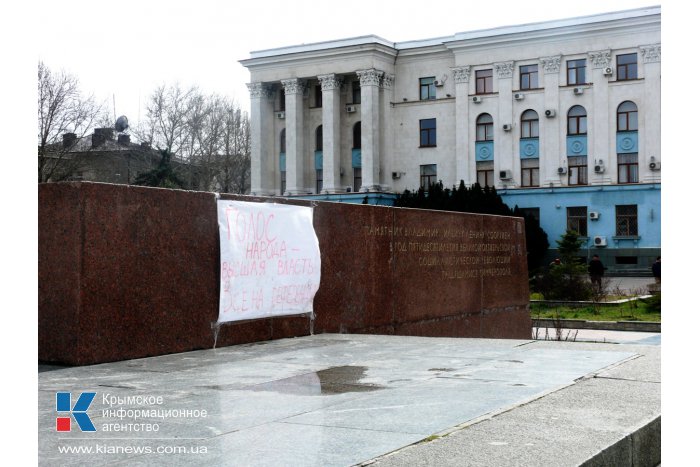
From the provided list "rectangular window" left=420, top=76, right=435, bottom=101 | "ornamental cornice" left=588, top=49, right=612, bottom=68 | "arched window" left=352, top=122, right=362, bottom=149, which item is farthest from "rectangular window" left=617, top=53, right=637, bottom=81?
"arched window" left=352, top=122, right=362, bottom=149

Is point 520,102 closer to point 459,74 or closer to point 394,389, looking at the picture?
point 459,74

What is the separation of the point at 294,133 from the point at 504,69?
14017 mm

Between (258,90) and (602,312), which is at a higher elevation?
(258,90)

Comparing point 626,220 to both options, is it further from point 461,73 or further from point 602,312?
point 602,312

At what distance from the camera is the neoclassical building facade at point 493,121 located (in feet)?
154

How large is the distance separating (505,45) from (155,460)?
1926 inches

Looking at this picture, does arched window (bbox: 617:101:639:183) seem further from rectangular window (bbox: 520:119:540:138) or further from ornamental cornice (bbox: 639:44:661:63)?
rectangular window (bbox: 520:119:540:138)

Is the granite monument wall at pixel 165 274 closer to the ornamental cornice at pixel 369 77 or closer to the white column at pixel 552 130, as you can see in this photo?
the white column at pixel 552 130

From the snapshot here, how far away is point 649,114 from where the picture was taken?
154 feet

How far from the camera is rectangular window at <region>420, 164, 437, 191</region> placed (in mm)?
54062

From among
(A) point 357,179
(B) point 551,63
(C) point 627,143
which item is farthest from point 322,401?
(A) point 357,179

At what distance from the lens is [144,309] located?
7727 millimetres

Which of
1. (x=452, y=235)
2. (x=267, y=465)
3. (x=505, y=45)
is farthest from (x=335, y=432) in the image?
(x=505, y=45)

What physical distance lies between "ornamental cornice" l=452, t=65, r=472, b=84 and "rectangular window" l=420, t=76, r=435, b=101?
76.9 inches
